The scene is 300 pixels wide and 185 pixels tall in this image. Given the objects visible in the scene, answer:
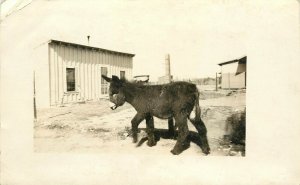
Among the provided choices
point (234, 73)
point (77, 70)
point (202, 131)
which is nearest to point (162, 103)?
point (202, 131)

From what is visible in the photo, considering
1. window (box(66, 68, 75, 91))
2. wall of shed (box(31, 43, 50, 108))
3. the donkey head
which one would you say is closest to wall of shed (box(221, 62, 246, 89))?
the donkey head

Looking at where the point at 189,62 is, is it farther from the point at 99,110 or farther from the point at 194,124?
the point at 99,110

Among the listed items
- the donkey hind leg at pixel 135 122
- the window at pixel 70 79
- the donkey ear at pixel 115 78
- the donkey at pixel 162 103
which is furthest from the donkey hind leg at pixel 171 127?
the window at pixel 70 79

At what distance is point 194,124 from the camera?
2.79 m

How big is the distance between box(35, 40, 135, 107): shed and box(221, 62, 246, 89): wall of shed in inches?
41.7

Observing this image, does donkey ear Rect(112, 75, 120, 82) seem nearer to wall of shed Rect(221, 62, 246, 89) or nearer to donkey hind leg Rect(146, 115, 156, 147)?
donkey hind leg Rect(146, 115, 156, 147)

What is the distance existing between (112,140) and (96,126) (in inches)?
8.5

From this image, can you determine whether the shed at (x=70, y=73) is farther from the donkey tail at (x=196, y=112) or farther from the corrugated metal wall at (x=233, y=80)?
the corrugated metal wall at (x=233, y=80)

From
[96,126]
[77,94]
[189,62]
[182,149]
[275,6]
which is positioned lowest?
[182,149]

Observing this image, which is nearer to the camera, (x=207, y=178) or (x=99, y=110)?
(x=207, y=178)

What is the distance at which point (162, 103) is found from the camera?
2830mm

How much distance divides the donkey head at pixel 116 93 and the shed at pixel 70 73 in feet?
0.27

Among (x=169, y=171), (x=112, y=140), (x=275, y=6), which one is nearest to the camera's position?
(x=275, y=6)

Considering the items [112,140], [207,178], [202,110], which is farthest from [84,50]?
[207,178]
